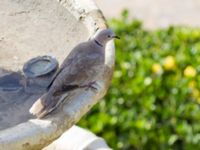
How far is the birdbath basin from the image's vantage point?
8.88 feet

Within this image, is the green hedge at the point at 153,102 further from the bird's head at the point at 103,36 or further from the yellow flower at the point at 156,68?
the bird's head at the point at 103,36

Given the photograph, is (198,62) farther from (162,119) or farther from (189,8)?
(189,8)

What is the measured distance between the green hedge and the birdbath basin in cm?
165

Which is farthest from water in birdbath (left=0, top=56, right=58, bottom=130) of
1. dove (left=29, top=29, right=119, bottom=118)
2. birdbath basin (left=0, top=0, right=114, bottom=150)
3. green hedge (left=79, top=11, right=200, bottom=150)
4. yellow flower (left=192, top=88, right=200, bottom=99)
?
yellow flower (left=192, top=88, right=200, bottom=99)

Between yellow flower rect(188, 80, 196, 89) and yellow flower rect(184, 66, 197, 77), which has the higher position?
yellow flower rect(184, 66, 197, 77)

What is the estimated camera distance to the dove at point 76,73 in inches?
107

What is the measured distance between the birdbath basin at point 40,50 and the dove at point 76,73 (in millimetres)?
31

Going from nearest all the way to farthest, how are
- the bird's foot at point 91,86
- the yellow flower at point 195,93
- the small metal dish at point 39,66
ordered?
the bird's foot at point 91,86 < the small metal dish at point 39,66 < the yellow flower at point 195,93

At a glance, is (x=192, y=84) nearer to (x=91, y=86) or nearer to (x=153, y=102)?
(x=153, y=102)

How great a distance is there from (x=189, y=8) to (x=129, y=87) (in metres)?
2.22

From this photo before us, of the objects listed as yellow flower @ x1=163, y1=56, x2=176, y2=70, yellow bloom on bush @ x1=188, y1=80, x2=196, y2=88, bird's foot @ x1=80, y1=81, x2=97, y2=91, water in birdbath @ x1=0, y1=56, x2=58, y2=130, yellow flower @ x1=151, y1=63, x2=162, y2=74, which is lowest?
yellow bloom on bush @ x1=188, y1=80, x2=196, y2=88

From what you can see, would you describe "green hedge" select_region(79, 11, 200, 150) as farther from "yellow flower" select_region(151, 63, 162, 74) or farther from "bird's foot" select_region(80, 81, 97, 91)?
"bird's foot" select_region(80, 81, 97, 91)

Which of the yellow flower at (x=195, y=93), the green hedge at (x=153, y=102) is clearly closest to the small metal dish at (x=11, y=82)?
the green hedge at (x=153, y=102)

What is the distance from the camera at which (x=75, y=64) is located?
285 cm
